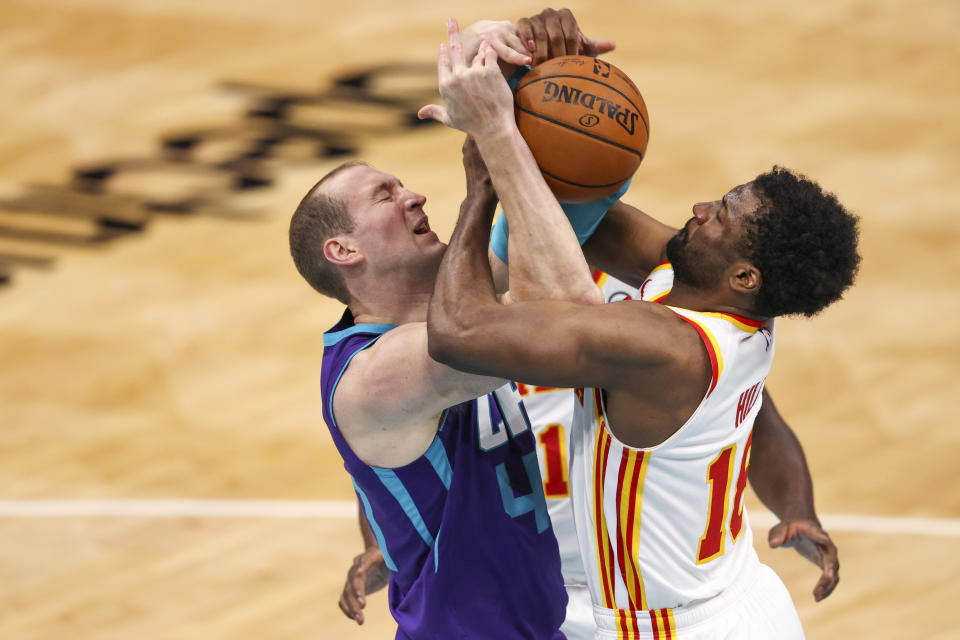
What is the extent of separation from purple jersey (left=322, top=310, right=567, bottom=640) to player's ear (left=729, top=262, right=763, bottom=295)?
0.82 m

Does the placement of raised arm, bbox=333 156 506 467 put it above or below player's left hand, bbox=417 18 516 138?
below

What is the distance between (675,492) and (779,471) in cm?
99

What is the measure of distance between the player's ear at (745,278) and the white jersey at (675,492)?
0.29ft

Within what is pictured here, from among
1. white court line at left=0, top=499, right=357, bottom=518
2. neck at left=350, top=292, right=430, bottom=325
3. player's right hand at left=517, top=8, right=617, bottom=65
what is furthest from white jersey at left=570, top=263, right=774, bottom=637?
white court line at left=0, top=499, right=357, bottom=518

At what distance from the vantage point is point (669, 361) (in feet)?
9.53

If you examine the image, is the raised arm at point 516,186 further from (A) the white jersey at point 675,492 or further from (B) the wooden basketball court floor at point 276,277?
(B) the wooden basketball court floor at point 276,277

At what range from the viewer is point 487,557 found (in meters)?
3.41

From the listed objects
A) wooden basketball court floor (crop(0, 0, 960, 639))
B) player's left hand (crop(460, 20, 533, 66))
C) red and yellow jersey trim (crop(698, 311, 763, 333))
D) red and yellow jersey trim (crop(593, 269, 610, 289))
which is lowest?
wooden basketball court floor (crop(0, 0, 960, 639))

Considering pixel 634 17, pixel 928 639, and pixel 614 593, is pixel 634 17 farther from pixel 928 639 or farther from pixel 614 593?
pixel 614 593

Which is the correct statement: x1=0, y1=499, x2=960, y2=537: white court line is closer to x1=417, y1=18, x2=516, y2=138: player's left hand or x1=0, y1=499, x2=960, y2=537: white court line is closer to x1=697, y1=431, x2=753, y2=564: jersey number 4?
x1=697, y1=431, x2=753, y2=564: jersey number 4

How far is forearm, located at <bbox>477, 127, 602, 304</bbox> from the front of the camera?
3.00 meters

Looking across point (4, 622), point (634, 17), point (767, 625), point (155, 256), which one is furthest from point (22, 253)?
point (767, 625)

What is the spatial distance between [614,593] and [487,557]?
1.22ft

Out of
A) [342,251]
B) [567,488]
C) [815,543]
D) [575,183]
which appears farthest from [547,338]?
[815,543]
